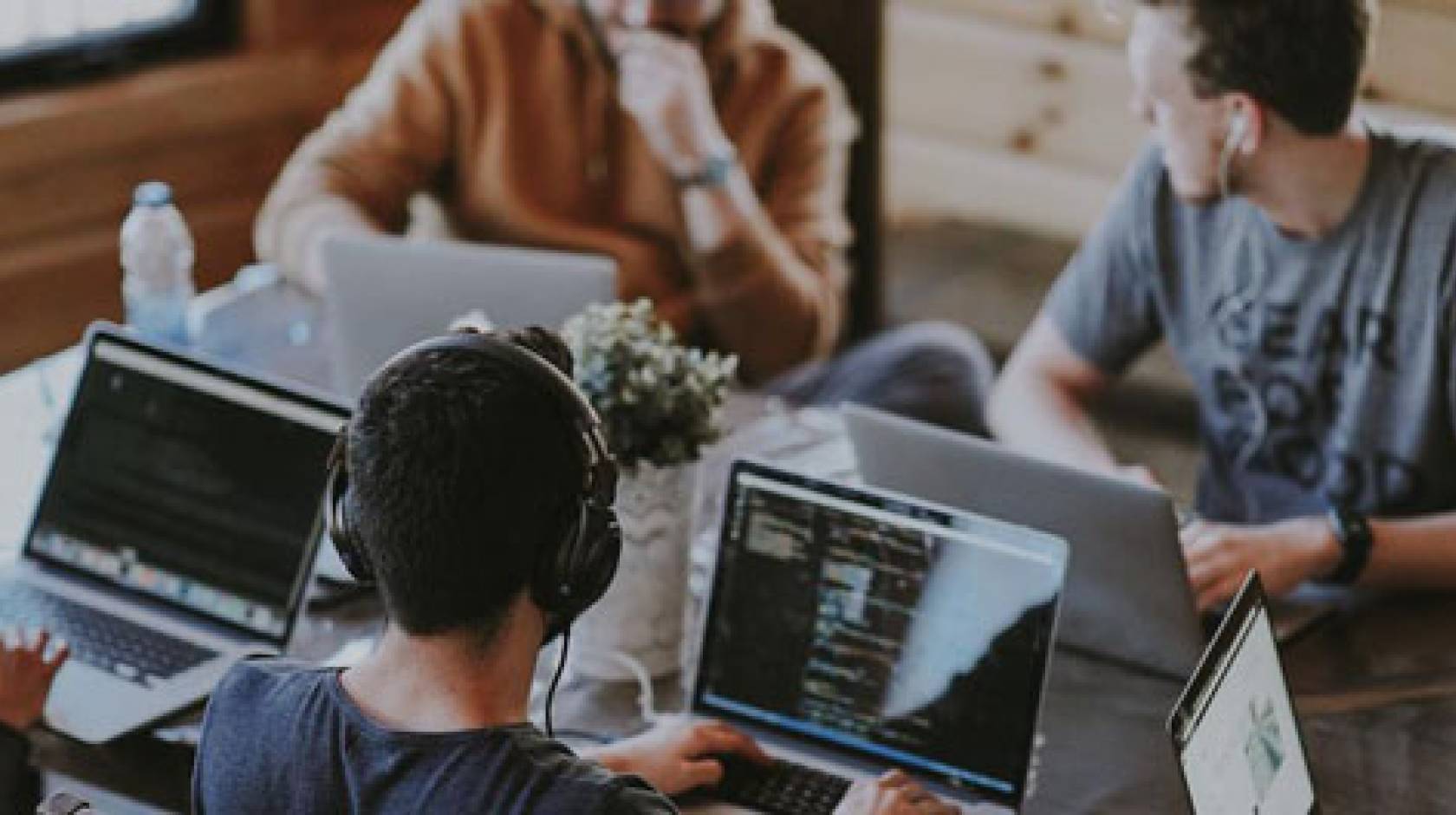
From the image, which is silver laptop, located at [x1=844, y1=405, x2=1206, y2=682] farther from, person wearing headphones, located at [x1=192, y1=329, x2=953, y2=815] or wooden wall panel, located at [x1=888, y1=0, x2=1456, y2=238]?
wooden wall panel, located at [x1=888, y1=0, x2=1456, y2=238]

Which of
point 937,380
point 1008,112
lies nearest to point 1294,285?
point 937,380

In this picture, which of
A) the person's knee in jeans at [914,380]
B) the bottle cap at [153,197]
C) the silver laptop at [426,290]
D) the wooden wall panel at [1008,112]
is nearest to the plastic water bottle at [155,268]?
the bottle cap at [153,197]

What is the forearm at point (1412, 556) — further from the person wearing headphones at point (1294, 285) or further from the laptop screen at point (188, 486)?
the laptop screen at point (188, 486)

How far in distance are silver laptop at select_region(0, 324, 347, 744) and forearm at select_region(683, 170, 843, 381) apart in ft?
3.00

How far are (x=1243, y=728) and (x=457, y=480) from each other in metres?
0.63

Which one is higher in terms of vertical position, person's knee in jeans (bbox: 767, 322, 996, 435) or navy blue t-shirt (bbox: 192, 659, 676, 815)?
navy blue t-shirt (bbox: 192, 659, 676, 815)

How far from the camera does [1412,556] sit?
7.44ft

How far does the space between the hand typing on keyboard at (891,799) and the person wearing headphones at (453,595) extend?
34 centimetres

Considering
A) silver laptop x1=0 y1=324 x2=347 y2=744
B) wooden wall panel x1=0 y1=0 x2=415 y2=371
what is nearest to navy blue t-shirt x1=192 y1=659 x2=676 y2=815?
silver laptop x1=0 y1=324 x2=347 y2=744

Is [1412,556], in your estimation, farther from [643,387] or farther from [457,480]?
[457,480]

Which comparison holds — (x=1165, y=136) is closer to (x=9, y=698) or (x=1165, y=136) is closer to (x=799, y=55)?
(x=799, y=55)

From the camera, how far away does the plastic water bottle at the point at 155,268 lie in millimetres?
2650

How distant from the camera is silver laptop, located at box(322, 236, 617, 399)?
2.40 m

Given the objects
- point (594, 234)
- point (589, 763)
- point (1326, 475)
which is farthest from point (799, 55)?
point (589, 763)
